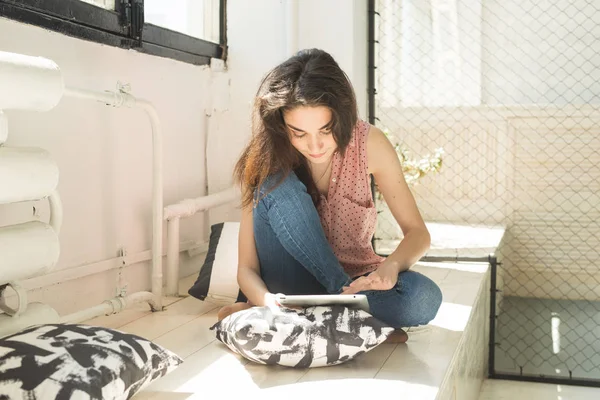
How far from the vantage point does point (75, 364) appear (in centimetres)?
129

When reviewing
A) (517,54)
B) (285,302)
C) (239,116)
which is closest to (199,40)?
(239,116)

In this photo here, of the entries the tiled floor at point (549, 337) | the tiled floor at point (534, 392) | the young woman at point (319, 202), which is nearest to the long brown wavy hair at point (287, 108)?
the young woman at point (319, 202)

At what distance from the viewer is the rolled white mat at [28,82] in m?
1.37

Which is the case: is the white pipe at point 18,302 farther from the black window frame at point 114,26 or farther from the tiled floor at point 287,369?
the black window frame at point 114,26

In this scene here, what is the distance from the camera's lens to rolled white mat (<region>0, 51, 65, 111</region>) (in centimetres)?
137

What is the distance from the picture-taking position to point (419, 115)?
14.4 feet

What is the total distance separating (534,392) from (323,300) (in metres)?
1.32

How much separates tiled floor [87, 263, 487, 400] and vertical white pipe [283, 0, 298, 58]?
111 centimetres

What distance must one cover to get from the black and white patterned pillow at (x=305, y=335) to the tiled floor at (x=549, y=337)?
191 cm

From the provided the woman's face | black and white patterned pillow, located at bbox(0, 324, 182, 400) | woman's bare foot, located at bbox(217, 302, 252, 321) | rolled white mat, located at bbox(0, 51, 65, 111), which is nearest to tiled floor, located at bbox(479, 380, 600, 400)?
woman's bare foot, located at bbox(217, 302, 252, 321)

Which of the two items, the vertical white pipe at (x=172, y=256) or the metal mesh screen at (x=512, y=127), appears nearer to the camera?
the vertical white pipe at (x=172, y=256)

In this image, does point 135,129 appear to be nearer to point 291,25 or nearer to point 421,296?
point 291,25

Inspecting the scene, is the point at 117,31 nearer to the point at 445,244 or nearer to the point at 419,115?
the point at 445,244

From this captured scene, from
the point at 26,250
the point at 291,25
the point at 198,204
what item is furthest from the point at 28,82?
the point at 291,25
